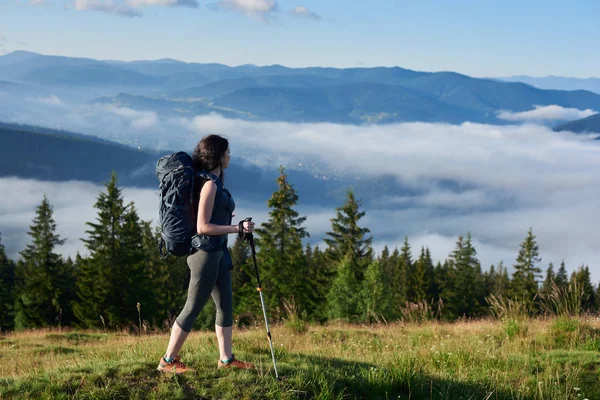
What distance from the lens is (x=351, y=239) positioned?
4066 cm

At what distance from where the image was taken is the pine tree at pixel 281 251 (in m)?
37.2

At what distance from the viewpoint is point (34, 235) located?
4109cm

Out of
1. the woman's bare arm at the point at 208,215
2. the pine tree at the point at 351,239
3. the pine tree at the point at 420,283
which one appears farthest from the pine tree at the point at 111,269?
the pine tree at the point at 420,283

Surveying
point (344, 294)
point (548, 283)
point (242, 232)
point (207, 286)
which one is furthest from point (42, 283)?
point (548, 283)

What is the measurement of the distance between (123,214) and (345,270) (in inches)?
629

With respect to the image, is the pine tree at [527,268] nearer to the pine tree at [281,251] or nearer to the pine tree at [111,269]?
the pine tree at [281,251]

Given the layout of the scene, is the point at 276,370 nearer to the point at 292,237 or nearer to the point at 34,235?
the point at 292,237

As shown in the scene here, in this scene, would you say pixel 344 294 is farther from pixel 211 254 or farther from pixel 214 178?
pixel 214 178

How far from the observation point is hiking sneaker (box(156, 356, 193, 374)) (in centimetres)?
566

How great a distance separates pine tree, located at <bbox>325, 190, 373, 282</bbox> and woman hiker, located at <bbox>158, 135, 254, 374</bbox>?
34.1 metres

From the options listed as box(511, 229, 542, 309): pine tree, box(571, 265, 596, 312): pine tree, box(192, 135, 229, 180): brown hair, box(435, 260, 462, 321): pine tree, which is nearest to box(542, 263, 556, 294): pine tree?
box(571, 265, 596, 312): pine tree

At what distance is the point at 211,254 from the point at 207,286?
355mm

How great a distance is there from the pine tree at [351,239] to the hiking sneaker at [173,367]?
113 feet

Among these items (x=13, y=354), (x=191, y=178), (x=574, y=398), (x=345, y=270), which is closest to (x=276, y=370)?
(x=191, y=178)
